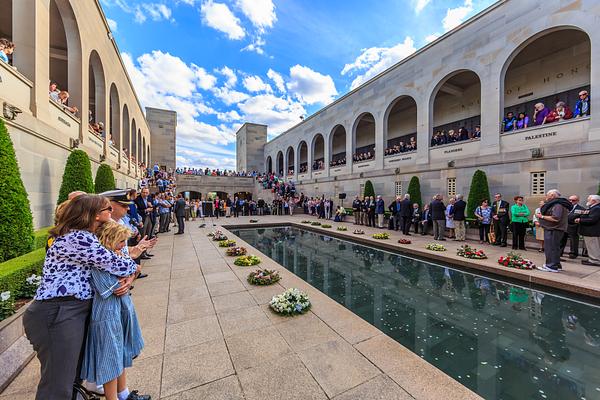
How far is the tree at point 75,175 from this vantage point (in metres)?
7.51

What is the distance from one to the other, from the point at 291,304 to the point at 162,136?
4042cm

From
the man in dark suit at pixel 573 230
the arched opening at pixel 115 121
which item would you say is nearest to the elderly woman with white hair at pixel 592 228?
the man in dark suit at pixel 573 230

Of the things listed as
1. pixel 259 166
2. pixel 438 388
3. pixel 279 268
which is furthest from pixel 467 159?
pixel 259 166

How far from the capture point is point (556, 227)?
5898 mm

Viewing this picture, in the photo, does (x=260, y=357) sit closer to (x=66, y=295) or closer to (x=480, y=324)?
(x=66, y=295)

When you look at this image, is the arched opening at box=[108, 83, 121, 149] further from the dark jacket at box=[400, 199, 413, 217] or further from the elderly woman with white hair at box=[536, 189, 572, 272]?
the elderly woman with white hair at box=[536, 189, 572, 272]

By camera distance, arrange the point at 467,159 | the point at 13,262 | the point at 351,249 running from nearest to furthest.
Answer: the point at 13,262 < the point at 351,249 < the point at 467,159

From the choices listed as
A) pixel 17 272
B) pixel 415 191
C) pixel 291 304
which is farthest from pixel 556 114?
pixel 17 272

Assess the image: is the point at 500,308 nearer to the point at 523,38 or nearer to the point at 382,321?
the point at 382,321

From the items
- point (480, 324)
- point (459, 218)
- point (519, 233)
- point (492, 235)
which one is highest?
point (459, 218)

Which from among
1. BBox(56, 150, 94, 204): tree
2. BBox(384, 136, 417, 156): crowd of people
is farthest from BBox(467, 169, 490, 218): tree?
BBox(56, 150, 94, 204): tree

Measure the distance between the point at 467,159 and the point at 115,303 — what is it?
14.5 meters

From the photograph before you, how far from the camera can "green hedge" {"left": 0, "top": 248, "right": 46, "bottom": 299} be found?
3.06 meters

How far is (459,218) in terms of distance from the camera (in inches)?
399
